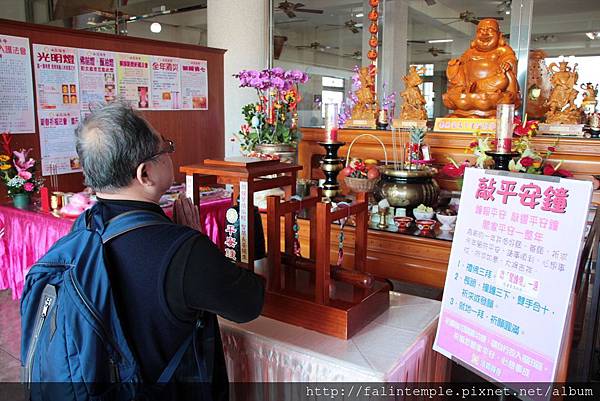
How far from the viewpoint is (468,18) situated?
20.2 feet

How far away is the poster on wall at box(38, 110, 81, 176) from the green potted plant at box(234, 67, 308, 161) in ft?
3.75

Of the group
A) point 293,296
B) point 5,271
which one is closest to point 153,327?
point 293,296

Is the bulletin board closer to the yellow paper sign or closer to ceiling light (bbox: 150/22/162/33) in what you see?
the yellow paper sign

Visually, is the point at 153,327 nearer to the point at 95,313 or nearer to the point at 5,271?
the point at 95,313

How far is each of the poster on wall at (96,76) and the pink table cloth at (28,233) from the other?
32.7 inches

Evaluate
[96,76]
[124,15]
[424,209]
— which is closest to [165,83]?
[96,76]

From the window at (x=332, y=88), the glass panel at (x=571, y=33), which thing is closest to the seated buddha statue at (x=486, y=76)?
the glass panel at (x=571, y=33)

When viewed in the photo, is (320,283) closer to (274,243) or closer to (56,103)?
(274,243)

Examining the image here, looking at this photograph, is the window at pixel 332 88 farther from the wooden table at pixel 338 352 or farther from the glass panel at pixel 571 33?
the wooden table at pixel 338 352

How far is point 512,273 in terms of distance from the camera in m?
1.17

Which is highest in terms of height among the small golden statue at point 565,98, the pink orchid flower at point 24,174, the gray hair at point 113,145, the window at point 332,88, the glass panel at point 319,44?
the glass panel at point 319,44

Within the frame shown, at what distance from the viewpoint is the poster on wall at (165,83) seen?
11.8 feet

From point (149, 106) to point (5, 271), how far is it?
1462 millimetres

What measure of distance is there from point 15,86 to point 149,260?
239 centimetres
